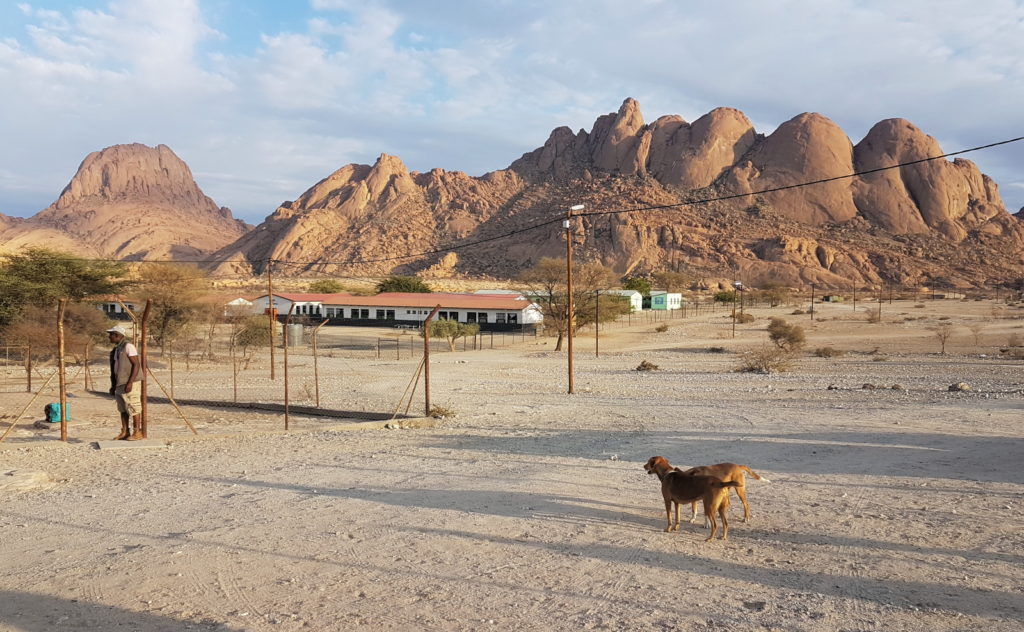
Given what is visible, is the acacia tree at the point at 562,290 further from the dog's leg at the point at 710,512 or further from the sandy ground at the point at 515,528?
the dog's leg at the point at 710,512

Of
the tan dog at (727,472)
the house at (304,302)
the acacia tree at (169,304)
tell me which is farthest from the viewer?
the house at (304,302)

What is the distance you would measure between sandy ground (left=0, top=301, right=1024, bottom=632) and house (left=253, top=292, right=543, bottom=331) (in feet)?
140

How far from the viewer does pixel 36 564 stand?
6586 millimetres

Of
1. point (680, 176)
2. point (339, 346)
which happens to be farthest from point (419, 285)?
point (680, 176)

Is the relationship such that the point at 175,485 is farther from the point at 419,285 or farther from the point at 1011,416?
the point at 419,285

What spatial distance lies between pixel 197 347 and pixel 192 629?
39.9m

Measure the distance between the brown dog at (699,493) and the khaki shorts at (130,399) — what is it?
9.67 meters

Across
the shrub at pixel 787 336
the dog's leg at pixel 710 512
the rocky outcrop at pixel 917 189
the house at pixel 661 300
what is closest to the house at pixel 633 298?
the house at pixel 661 300

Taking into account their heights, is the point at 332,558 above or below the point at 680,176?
below

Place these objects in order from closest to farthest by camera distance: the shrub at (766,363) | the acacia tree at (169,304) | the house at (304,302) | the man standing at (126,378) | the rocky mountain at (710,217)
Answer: the man standing at (126,378)
the shrub at (766,363)
the acacia tree at (169,304)
the house at (304,302)
the rocky mountain at (710,217)

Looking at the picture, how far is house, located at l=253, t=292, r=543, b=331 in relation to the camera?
59.0m

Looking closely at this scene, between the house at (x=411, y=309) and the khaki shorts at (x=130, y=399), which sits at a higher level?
the house at (x=411, y=309)

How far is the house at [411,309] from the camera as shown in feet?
194

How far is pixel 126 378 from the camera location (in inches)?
485
